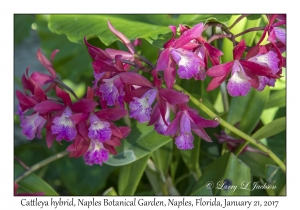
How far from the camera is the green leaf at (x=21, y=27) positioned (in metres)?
1.72

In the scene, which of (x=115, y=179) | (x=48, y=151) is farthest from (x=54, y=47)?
(x=115, y=179)

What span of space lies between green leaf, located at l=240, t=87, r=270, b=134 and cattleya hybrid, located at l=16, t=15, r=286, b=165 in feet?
0.88

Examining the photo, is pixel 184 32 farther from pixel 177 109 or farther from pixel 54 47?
pixel 54 47

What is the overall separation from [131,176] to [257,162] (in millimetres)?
346

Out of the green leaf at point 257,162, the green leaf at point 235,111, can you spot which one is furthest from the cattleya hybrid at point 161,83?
the green leaf at point 257,162

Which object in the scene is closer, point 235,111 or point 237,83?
point 237,83

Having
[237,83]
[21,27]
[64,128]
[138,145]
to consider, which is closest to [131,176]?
[138,145]

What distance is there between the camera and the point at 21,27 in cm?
174

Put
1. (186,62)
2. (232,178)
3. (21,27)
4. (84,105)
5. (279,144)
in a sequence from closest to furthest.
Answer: (186,62) → (84,105) → (232,178) → (279,144) → (21,27)

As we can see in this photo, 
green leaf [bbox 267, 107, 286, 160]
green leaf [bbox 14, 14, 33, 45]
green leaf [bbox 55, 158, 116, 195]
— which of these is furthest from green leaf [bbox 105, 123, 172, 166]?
green leaf [bbox 14, 14, 33, 45]

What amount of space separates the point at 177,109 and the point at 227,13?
331 mm

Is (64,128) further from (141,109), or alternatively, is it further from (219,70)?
(219,70)

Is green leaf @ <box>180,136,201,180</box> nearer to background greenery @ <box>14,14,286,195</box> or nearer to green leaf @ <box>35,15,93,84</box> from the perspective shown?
background greenery @ <box>14,14,286,195</box>

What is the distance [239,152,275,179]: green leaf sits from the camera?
1.22m
